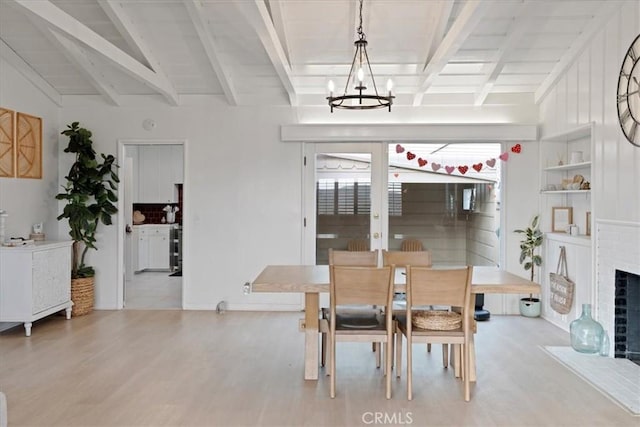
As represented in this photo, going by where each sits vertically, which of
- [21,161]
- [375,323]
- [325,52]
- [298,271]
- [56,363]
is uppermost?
[325,52]

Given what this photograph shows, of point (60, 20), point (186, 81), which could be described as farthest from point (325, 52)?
point (60, 20)

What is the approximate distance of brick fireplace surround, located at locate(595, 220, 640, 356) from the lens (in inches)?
167

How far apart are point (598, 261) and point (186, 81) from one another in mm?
4649

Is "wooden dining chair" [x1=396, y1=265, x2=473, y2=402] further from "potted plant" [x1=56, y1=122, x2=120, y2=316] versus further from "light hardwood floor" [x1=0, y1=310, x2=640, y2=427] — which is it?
"potted plant" [x1=56, y1=122, x2=120, y2=316]

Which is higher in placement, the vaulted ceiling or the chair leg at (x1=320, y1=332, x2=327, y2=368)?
the vaulted ceiling

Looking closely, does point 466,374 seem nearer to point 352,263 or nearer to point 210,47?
point 352,263

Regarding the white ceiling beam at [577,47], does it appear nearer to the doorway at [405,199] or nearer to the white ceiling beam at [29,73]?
the doorway at [405,199]

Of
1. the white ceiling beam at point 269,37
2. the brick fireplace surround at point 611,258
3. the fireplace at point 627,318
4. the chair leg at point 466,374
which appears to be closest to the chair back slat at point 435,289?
the chair leg at point 466,374

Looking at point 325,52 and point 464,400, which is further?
point 325,52

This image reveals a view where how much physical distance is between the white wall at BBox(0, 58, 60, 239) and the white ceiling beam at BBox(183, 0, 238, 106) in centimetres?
202

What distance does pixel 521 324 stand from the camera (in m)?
5.80

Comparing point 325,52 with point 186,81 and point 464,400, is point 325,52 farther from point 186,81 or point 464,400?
point 464,400

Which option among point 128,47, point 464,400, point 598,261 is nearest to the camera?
point 464,400

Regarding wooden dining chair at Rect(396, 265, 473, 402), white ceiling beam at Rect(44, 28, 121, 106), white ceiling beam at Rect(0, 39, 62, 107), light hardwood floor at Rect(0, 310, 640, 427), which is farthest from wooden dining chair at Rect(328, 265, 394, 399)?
white ceiling beam at Rect(0, 39, 62, 107)
